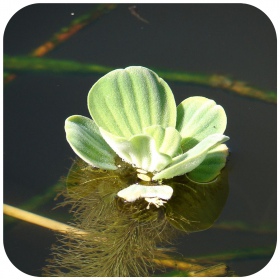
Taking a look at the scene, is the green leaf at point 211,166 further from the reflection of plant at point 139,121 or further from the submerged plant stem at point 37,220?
the submerged plant stem at point 37,220

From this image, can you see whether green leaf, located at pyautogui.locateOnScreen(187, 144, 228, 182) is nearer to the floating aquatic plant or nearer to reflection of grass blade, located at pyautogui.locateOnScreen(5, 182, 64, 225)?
the floating aquatic plant

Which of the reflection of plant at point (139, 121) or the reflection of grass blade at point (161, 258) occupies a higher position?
the reflection of plant at point (139, 121)

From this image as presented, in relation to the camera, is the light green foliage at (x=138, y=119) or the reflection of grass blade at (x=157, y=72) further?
the reflection of grass blade at (x=157, y=72)

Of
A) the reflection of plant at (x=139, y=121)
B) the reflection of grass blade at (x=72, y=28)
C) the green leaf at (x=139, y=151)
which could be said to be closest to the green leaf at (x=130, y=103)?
the reflection of plant at (x=139, y=121)

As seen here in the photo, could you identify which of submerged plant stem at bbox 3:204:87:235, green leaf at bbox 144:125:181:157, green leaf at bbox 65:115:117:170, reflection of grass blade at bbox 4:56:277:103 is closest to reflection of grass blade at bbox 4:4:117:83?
reflection of grass blade at bbox 4:56:277:103

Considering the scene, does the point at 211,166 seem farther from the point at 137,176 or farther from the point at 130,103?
the point at 130,103

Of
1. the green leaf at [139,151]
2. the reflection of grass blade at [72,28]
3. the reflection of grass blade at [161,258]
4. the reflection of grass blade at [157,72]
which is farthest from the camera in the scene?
the reflection of grass blade at [72,28]

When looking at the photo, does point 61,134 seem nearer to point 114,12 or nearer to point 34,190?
point 34,190

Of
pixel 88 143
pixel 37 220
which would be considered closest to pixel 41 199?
pixel 37 220
